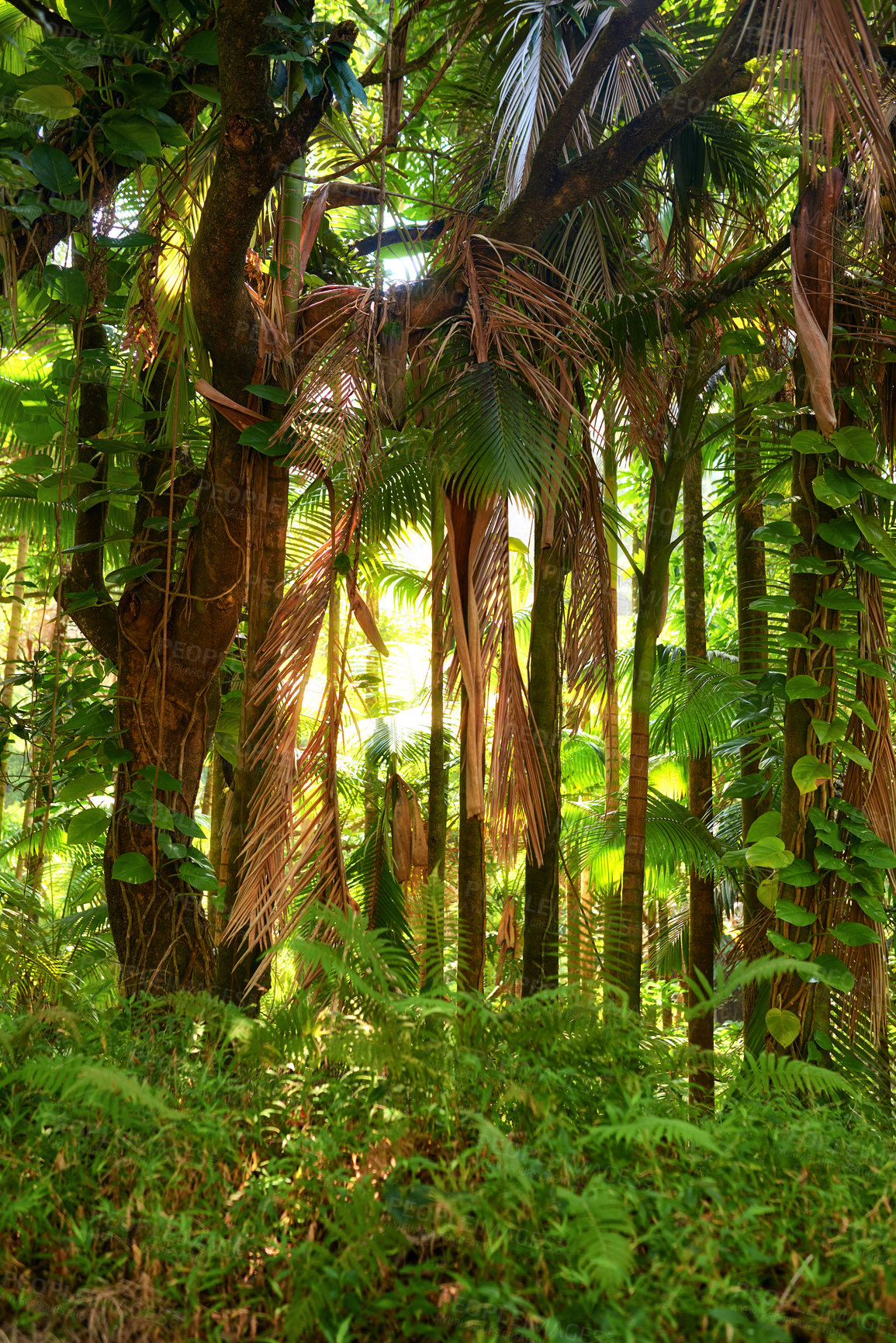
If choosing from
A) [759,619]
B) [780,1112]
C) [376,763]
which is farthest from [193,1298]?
[376,763]

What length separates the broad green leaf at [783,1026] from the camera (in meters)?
2.02

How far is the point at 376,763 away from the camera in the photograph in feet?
17.2

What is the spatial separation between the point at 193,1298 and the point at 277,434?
5.76 ft

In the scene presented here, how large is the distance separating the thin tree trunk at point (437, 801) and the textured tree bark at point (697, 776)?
3.33ft

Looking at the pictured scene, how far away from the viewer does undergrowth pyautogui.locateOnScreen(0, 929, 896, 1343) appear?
Answer: 93cm

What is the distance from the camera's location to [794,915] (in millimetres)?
2023

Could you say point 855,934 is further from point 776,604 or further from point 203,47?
point 203,47

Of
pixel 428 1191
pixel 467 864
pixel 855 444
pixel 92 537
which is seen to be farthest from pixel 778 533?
pixel 92 537

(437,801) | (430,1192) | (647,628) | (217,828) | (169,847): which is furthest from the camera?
(217,828)

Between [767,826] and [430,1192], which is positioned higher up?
[767,826]

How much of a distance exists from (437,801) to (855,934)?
2.60m

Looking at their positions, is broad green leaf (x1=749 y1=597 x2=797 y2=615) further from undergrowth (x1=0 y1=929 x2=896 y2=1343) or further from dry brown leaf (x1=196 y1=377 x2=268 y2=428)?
dry brown leaf (x1=196 y1=377 x2=268 y2=428)

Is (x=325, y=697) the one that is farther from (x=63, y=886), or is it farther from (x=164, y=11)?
(x=63, y=886)

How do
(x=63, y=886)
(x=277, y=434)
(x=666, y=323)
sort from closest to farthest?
(x=277, y=434) → (x=666, y=323) → (x=63, y=886)
